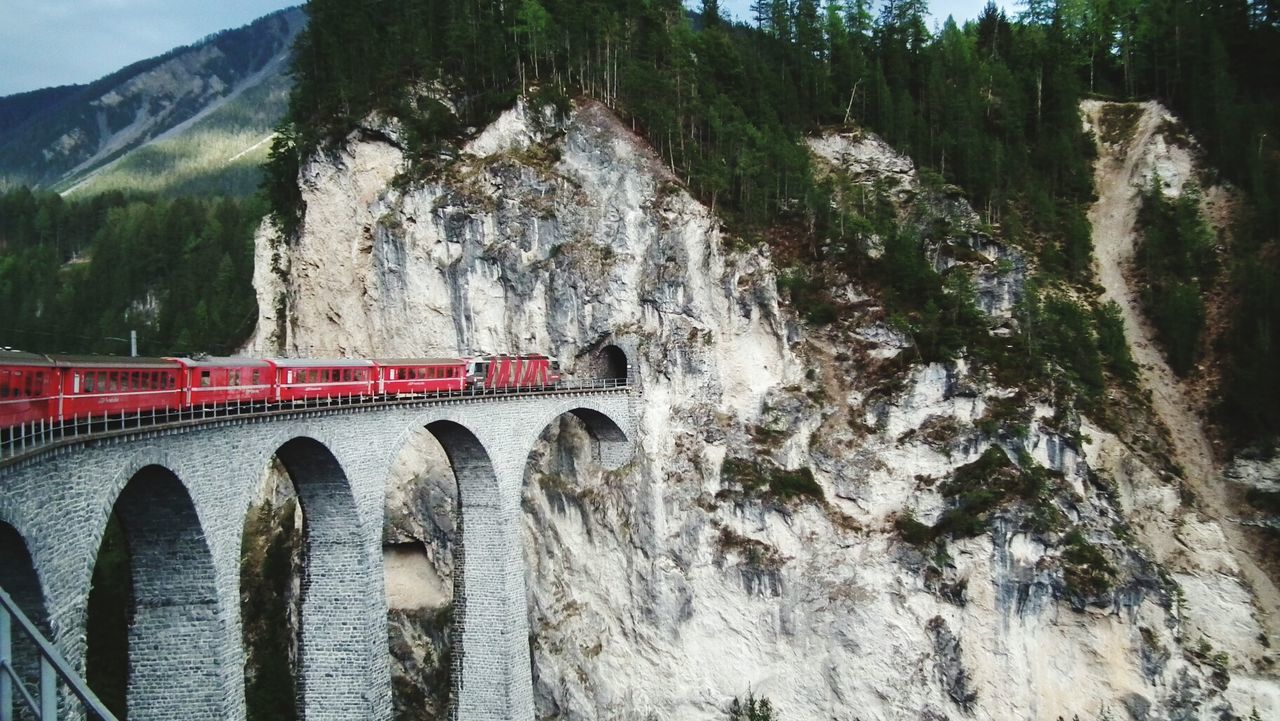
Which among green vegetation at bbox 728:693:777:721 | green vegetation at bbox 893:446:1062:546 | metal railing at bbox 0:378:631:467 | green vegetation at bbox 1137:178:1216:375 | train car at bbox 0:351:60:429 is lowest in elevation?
green vegetation at bbox 728:693:777:721

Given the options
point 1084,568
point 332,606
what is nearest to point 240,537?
point 332,606

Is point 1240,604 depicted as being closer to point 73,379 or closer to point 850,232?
point 850,232

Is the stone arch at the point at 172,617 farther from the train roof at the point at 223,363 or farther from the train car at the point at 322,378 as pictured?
the train car at the point at 322,378

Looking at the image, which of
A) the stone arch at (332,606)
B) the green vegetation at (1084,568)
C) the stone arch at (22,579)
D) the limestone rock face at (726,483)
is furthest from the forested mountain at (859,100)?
the stone arch at (22,579)

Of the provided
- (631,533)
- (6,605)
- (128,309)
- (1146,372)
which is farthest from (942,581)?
(128,309)

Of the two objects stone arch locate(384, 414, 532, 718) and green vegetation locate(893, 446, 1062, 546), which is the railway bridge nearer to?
stone arch locate(384, 414, 532, 718)

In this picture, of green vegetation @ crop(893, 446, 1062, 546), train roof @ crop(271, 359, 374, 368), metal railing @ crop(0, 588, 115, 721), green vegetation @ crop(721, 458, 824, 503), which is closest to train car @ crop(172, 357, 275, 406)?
train roof @ crop(271, 359, 374, 368)

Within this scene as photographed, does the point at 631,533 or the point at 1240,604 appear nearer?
the point at 1240,604
